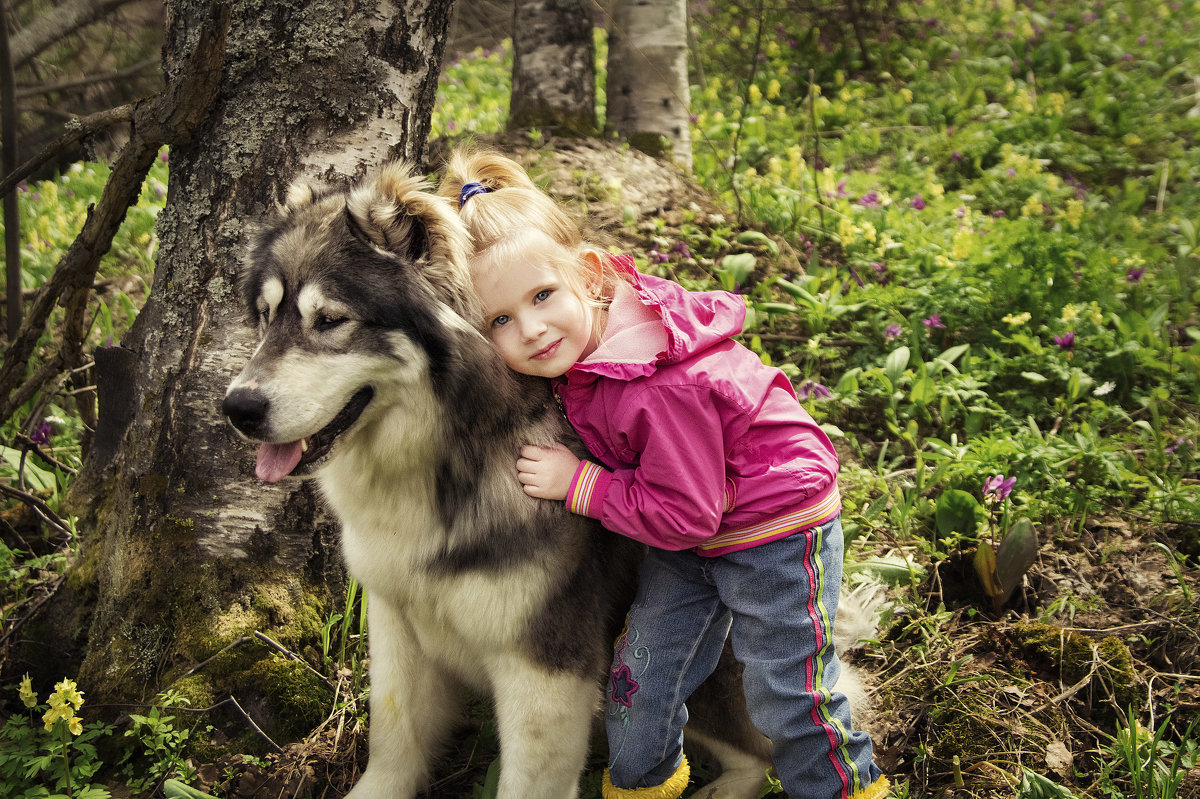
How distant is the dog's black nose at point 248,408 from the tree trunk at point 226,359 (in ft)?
2.67

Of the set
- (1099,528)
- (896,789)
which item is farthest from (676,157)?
(896,789)

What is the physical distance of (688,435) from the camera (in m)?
1.94

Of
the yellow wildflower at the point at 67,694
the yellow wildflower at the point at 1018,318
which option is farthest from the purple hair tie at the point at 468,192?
the yellow wildflower at the point at 1018,318

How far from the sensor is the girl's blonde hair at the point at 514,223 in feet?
6.39

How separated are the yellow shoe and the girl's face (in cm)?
115

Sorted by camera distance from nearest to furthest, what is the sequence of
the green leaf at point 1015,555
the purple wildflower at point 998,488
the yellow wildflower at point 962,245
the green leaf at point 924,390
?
the green leaf at point 1015,555, the purple wildflower at point 998,488, the green leaf at point 924,390, the yellow wildflower at point 962,245

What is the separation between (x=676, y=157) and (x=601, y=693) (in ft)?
12.3

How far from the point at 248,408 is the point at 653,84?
13.8 ft

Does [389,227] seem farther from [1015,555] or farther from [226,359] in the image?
[1015,555]

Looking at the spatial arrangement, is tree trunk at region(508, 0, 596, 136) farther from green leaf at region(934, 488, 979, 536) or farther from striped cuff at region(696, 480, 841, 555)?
striped cuff at region(696, 480, 841, 555)

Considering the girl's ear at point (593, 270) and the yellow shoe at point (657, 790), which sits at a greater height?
the girl's ear at point (593, 270)

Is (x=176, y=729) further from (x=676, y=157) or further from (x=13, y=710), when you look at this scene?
(x=676, y=157)

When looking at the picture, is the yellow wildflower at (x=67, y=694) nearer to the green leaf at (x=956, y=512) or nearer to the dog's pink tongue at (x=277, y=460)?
the dog's pink tongue at (x=277, y=460)

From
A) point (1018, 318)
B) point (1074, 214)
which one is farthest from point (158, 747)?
point (1074, 214)
